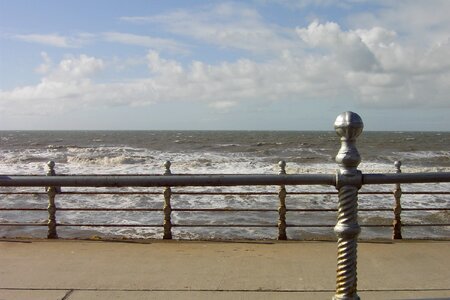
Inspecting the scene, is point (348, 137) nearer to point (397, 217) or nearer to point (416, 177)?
point (416, 177)

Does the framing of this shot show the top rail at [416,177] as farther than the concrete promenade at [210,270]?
No

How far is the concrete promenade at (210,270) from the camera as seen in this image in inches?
171

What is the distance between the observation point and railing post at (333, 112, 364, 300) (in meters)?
2.77

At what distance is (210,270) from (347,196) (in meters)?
2.60

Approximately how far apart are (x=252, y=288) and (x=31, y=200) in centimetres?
1365

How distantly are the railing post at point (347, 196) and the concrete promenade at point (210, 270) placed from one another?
1442 mm

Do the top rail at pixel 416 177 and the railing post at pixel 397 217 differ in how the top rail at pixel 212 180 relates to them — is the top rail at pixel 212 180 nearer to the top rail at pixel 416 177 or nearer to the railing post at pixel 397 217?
the top rail at pixel 416 177

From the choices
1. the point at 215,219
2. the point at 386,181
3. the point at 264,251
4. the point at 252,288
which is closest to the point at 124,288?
the point at 252,288

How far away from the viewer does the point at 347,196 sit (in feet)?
9.25

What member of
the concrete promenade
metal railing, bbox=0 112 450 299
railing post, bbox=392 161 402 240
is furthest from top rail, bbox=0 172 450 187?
railing post, bbox=392 161 402 240

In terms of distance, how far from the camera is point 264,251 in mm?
6117

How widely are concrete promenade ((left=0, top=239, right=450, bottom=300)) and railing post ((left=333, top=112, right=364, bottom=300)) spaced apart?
144 cm

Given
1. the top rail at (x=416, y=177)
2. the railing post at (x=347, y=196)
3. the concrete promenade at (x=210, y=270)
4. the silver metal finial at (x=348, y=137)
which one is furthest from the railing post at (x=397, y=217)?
the silver metal finial at (x=348, y=137)

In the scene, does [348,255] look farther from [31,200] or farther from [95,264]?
[31,200]
